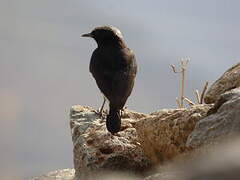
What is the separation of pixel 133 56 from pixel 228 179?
717 centimetres

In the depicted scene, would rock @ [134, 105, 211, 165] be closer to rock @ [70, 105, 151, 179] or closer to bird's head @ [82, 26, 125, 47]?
rock @ [70, 105, 151, 179]

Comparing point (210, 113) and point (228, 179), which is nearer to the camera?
point (228, 179)

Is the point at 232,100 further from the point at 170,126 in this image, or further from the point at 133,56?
the point at 133,56

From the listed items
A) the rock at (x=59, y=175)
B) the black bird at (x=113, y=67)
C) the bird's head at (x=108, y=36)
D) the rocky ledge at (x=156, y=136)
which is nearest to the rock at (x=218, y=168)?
the rocky ledge at (x=156, y=136)

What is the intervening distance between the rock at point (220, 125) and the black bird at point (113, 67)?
8.56ft

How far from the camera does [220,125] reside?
13.2ft

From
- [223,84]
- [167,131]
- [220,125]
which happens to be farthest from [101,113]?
[220,125]

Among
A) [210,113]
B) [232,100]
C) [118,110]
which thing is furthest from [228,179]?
[118,110]

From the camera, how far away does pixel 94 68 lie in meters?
8.20

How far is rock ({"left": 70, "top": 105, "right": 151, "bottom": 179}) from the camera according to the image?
20.1 feet

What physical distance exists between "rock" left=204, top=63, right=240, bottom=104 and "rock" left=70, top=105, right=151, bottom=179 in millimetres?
1251

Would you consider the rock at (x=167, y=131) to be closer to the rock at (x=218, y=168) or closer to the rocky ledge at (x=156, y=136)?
the rocky ledge at (x=156, y=136)

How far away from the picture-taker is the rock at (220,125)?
12.6ft

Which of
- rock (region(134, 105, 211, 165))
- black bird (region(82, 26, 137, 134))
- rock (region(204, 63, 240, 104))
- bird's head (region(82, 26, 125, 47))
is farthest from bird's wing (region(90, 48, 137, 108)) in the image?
rock (region(204, 63, 240, 104))
